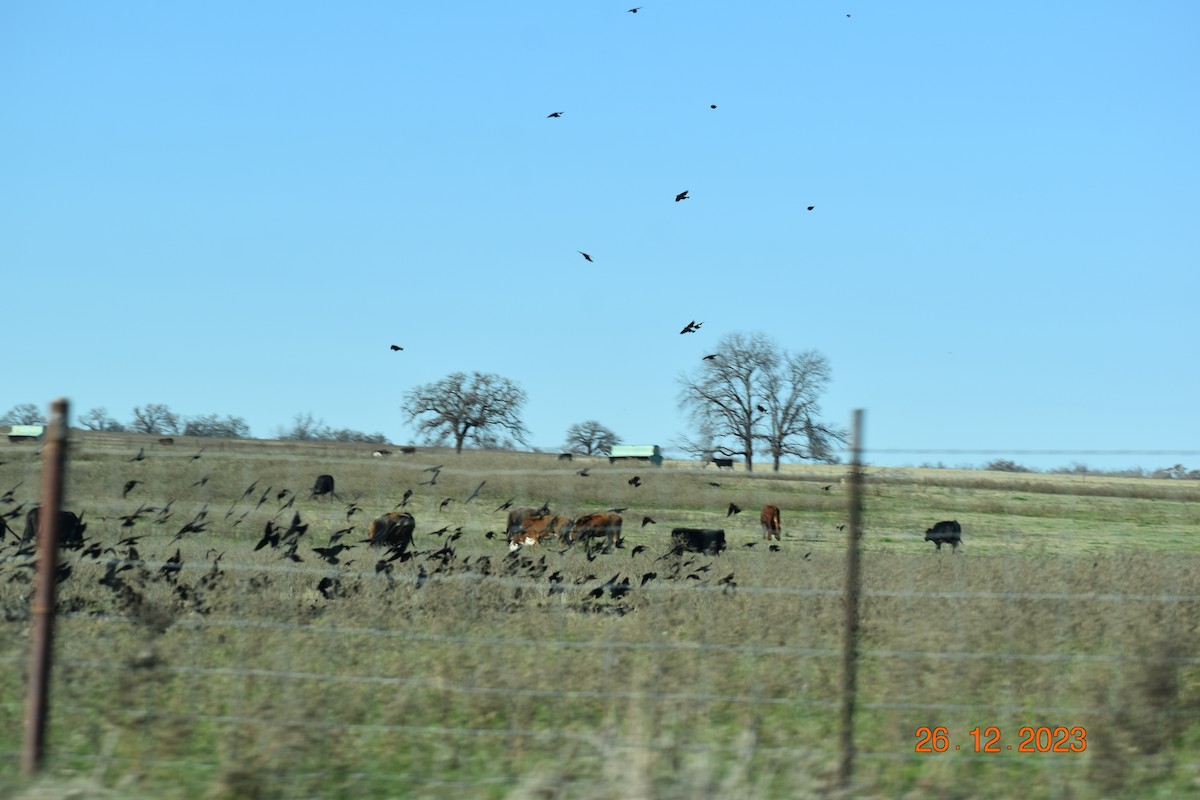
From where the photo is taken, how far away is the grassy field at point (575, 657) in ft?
19.2

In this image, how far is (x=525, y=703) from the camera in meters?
7.20

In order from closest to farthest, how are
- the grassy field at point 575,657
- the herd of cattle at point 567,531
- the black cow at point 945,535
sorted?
the grassy field at point 575,657, the black cow at point 945,535, the herd of cattle at point 567,531

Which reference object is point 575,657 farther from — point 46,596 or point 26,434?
point 26,434

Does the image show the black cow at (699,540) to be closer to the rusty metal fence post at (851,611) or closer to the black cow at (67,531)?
the rusty metal fence post at (851,611)

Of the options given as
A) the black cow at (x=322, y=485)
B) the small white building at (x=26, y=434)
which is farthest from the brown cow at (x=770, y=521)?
the small white building at (x=26, y=434)

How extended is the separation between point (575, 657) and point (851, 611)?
2.57 meters

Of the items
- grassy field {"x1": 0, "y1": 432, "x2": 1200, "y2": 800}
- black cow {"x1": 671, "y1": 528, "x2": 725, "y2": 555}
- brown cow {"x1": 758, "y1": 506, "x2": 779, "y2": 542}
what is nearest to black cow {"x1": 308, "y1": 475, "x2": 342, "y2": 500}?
grassy field {"x1": 0, "y1": 432, "x2": 1200, "y2": 800}

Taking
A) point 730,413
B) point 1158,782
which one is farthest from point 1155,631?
point 730,413

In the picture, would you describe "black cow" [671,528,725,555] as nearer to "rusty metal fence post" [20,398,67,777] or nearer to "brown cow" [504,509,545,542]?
"brown cow" [504,509,545,542]
